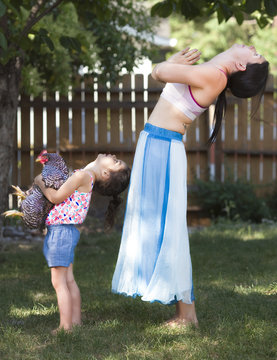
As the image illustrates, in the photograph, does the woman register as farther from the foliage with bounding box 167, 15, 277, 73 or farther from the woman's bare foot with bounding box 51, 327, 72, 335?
the foliage with bounding box 167, 15, 277, 73

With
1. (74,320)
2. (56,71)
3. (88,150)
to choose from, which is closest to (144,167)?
(74,320)

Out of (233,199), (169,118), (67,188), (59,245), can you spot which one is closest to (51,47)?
(169,118)

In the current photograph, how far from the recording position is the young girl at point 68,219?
3.15 meters

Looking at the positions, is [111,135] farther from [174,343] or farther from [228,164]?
[174,343]

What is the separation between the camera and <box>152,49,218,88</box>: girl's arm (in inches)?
121

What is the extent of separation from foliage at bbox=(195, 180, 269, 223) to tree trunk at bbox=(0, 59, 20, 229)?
3.49 metres

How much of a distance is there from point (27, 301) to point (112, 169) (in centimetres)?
127

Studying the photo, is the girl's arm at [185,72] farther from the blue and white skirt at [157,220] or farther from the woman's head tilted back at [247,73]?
the blue and white skirt at [157,220]

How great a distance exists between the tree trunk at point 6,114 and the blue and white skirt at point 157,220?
2543mm

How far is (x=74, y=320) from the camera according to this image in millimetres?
3266

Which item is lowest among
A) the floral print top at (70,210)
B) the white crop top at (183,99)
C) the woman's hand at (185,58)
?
the floral print top at (70,210)

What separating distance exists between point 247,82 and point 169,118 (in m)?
0.48

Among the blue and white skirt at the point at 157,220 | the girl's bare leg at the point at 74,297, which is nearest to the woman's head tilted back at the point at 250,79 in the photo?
the blue and white skirt at the point at 157,220

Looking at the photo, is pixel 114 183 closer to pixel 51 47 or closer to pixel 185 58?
pixel 185 58
